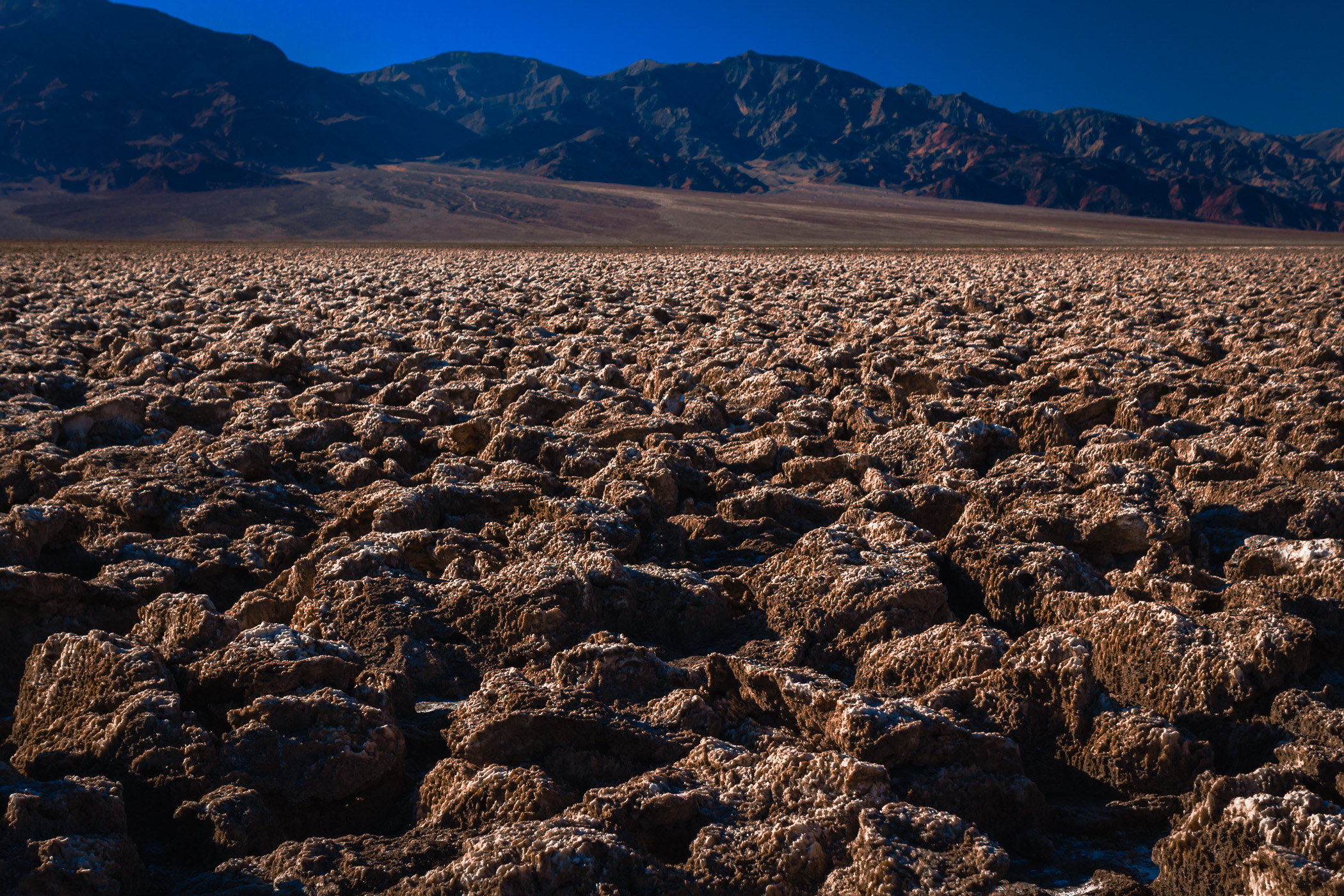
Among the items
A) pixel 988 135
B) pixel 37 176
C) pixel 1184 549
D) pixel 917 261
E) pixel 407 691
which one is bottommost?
pixel 407 691

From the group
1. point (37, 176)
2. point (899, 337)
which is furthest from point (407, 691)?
point (37, 176)

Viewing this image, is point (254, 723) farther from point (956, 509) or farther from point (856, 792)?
point (956, 509)

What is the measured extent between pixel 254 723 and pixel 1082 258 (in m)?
25.2

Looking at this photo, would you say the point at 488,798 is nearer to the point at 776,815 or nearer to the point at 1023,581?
the point at 776,815

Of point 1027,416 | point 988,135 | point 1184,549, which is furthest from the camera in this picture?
point 988,135

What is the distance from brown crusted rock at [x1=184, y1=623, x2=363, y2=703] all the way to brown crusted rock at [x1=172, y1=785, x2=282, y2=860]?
320mm

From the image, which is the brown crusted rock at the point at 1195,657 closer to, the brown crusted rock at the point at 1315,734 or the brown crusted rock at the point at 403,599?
the brown crusted rock at the point at 1315,734

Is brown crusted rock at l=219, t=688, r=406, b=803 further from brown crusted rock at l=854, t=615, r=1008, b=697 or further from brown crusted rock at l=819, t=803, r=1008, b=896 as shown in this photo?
brown crusted rock at l=854, t=615, r=1008, b=697

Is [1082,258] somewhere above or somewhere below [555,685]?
above

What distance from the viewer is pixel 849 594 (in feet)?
9.18

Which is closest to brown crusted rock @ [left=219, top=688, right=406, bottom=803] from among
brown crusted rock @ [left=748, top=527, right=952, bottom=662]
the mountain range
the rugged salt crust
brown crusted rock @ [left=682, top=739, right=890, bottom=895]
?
the rugged salt crust

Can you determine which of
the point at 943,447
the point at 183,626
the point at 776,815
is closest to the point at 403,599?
the point at 183,626

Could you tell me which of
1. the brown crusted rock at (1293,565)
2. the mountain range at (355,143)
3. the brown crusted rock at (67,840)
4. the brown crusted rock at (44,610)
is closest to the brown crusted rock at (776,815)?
the brown crusted rock at (67,840)

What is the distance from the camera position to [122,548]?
3.42m
